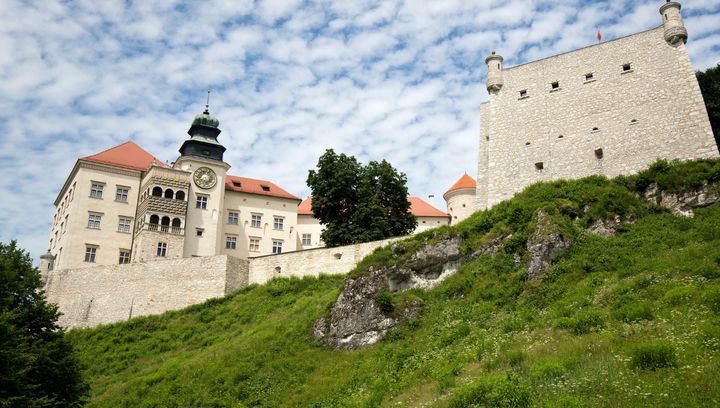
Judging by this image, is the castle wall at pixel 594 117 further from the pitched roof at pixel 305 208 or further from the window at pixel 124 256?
the window at pixel 124 256

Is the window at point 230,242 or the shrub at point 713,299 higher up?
the window at point 230,242

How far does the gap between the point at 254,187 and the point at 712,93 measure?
118ft

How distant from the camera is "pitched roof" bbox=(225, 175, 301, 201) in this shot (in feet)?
174

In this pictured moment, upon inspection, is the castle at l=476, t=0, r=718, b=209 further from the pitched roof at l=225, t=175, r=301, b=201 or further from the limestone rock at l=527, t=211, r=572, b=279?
the pitched roof at l=225, t=175, r=301, b=201

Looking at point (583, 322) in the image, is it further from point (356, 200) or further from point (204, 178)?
point (204, 178)

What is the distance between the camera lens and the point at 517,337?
17.5m

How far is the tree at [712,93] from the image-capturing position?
31141 millimetres

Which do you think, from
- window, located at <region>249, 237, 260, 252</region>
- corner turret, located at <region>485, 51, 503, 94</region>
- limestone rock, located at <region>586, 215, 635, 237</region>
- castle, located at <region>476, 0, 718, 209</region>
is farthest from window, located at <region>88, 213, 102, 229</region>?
limestone rock, located at <region>586, 215, 635, 237</region>

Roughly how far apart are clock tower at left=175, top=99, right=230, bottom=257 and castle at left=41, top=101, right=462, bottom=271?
0.08m

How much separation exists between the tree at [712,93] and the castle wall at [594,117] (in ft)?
12.2

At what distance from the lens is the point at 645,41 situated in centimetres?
3036

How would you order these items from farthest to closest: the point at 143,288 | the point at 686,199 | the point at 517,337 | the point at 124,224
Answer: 1. the point at 124,224
2. the point at 143,288
3. the point at 686,199
4. the point at 517,337

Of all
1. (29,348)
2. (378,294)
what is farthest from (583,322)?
(29,348)

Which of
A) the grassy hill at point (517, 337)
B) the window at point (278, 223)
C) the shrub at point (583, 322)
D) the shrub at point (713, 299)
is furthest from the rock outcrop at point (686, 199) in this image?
the window at point (278, 223)
